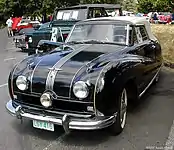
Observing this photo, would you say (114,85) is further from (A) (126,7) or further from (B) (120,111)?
(A) (126,7)

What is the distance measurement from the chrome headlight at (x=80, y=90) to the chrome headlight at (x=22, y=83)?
31.4 inches

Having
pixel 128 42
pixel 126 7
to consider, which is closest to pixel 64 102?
pixel 128 42

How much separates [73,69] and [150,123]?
1.74 meters

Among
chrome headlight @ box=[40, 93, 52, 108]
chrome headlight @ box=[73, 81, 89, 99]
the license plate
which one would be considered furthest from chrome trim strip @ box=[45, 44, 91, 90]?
the license plate

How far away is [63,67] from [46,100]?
521 millimetres

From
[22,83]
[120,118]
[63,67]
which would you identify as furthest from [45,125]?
[120,118]

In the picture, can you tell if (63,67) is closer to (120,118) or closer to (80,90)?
(80,90)

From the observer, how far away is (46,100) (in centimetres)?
389

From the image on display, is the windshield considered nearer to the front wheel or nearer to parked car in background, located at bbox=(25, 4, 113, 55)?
the front wheel

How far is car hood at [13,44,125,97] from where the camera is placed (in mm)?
3832

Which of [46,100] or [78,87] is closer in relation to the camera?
[78,87]

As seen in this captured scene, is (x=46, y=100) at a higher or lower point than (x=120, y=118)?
higher

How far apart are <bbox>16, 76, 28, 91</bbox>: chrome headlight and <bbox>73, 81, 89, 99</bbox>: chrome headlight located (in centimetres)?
80

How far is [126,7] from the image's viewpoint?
3049 inches
